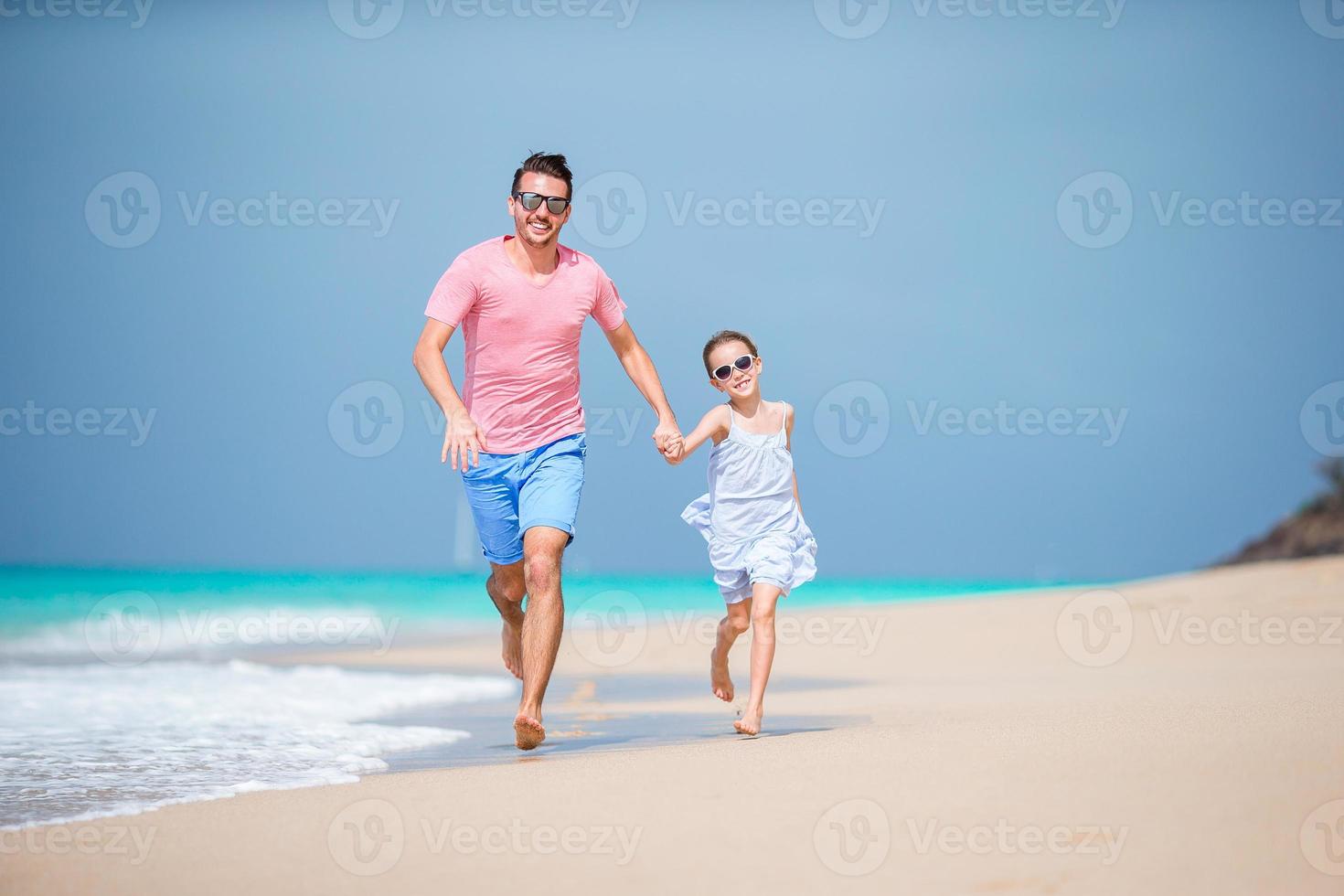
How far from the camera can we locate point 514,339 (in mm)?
5238

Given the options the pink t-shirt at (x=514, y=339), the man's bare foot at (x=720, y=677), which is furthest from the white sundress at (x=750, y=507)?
the pink t-shirt at (x=514, y=339)

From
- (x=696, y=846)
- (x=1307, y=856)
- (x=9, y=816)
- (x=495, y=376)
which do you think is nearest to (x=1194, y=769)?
(x=1307, y=856)

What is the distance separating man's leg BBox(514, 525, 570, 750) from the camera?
16.2 feet

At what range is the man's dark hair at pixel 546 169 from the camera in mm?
5270

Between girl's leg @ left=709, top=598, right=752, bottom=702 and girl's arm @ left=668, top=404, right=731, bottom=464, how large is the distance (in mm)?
813

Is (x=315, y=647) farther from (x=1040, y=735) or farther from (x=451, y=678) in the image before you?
(x=1040, y=735)

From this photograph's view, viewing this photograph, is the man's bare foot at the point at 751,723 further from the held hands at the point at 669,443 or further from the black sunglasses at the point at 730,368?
the black sunglasses at the point at 730,368

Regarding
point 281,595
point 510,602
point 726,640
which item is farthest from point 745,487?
point 281,595

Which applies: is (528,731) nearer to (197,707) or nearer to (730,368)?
(730,368)

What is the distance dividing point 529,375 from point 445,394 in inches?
16.2

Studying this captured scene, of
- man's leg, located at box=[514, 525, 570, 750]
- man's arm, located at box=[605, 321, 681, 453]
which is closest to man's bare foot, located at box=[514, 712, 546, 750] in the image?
man's leg, located at box=[514, 525, 570, 750]

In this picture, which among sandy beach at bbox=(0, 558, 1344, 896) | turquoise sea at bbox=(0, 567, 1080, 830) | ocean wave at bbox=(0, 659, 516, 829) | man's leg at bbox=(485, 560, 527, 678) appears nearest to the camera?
sandy beach at bbox=(0, 558, 1344, 896)

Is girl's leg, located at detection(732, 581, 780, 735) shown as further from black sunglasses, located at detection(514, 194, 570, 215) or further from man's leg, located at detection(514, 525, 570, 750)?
black sunglasses, located at detection(514, 194, 570, 215)

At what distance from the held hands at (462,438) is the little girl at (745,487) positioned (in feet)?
3.52
